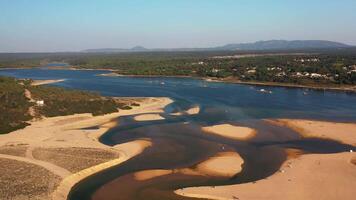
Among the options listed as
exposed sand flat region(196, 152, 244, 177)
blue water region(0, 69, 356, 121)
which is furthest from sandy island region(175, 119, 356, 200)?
blue water region(0, 69, 356, 121)

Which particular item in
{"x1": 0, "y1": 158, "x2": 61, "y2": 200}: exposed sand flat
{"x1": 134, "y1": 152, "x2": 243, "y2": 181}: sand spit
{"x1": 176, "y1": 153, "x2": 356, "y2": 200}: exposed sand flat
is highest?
{"x1": 0, "y1": 158, "x2": 61, "y2": 200}: exposed sand flat

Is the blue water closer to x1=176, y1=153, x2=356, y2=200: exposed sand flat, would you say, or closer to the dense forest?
the dense forest

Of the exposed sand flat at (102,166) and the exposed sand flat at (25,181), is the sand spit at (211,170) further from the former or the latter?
the exposed sand flat at (25,181)

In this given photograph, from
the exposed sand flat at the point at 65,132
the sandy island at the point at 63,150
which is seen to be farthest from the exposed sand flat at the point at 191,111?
the sandy island at the point at 63,150

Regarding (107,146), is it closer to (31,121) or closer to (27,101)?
(31,121)

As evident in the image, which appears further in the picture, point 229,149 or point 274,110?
point 274,110

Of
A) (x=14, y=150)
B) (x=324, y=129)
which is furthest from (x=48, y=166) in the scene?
(x=324, y=129)

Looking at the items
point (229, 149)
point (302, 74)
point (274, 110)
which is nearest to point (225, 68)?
point (302, 74)
